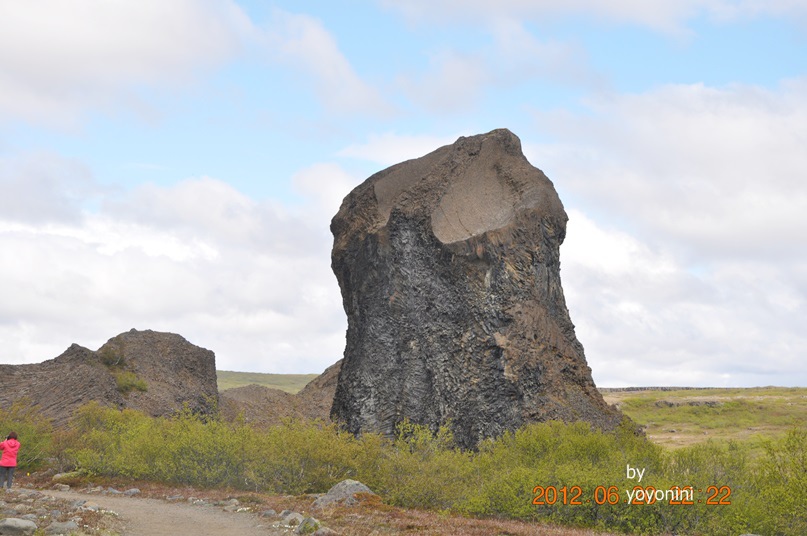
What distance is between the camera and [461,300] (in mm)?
45969

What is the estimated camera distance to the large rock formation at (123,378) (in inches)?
2611

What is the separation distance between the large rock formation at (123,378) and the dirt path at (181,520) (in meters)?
30.4

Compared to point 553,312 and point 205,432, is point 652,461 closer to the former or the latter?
point 553,312

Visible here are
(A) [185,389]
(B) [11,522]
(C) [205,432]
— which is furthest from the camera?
(A) [185,389]

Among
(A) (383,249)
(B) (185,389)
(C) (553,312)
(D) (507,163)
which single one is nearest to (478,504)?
(C) (553,312)

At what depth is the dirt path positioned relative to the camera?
21.8 metres

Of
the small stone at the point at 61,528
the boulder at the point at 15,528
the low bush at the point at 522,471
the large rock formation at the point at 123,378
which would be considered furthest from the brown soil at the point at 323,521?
the large rock formation at the point at 123,378

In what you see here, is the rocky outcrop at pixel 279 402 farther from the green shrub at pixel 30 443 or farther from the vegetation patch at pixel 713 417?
the vegetation patch at pixel 713 417

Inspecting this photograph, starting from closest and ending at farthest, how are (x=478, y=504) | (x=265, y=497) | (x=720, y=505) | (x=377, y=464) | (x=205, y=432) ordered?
(x=720, y=505), (x=478, y=504), (x=265, y=497), (x=377, y=464), (x=205, y=432)

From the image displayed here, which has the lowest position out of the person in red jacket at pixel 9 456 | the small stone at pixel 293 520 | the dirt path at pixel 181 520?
the dirt path at pixel 181 520

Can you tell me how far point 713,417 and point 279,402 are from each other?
62.4 m

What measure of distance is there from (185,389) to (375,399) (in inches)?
1562

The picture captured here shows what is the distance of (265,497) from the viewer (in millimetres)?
29422

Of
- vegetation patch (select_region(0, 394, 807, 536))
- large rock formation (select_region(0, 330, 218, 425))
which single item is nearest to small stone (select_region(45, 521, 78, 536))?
vegetation patch (select_region(0, 394, 807, 536))
